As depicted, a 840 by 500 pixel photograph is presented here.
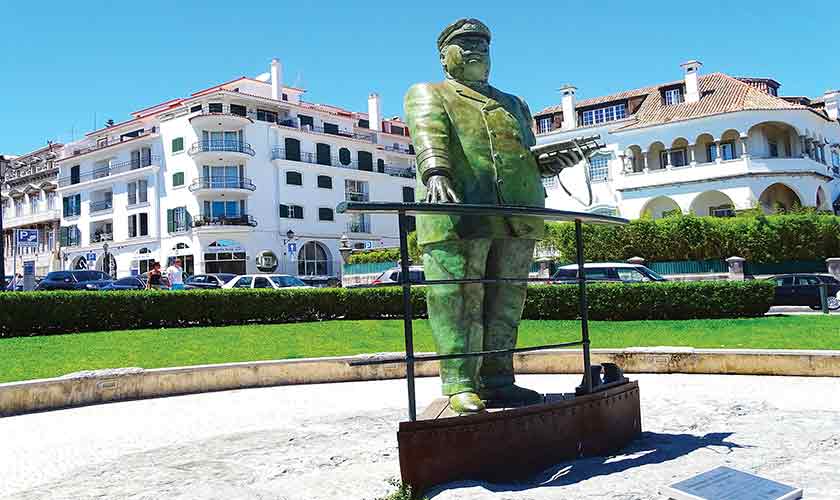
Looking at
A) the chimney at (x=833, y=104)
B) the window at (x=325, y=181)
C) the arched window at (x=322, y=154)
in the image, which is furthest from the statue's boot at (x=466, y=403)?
the chimney at (x=833, y=104)

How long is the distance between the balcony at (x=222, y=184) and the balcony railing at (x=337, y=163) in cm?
294

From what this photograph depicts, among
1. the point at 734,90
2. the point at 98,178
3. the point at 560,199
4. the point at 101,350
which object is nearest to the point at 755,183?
the point at 734,90

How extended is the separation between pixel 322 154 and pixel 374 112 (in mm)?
9196

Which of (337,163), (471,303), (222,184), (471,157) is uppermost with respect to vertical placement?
(337,163)

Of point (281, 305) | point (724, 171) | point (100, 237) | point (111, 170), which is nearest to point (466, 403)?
point (281, 305)

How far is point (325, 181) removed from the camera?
54.4m

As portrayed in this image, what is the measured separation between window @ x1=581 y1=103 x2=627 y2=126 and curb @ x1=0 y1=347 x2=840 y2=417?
Result: 39.8 m

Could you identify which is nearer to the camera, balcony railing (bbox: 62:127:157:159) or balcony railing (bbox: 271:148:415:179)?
balcony railing (bbox: 271:148:415:179)

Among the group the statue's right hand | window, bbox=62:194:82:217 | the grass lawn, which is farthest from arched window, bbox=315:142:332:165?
the statue's right hand

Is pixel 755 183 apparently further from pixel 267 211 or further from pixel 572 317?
pixel 267 211

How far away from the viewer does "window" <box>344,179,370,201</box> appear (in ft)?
185

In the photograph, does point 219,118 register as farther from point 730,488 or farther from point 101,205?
point 730,488

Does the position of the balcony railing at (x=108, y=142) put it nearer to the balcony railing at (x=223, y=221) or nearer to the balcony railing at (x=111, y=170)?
the balcony railing at (x=111, y=170)

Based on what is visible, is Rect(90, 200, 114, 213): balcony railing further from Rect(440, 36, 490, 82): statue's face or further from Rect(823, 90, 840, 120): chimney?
Rect(440, 36, 490, 82): statue's face
